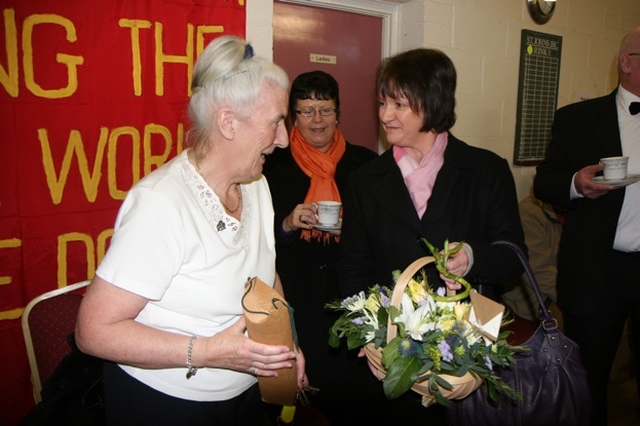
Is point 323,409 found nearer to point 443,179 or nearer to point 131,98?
point 443,179

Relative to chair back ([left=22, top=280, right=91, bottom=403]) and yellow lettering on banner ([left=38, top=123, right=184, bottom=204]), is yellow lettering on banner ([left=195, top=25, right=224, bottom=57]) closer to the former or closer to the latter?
yellow lettering on banner ([left=38, top=123, right=184, bottom=204])

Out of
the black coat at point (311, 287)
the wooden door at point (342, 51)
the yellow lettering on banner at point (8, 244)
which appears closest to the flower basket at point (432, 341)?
the black coat at point (311, 287)

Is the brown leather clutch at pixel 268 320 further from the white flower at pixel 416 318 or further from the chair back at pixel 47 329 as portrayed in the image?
the chair back at pixel 47 329

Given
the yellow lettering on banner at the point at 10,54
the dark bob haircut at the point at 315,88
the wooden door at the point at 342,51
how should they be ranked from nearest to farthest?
the yellow lettering on banner at the point at 10,54
the dark bob haircut at the point at 315,88
the wooden door at the point at 342,51

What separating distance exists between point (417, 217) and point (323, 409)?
1308 millimetres

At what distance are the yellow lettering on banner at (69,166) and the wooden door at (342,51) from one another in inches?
49.3

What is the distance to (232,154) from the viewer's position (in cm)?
131

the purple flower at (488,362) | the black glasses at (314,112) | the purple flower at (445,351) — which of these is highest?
the black glasses at (314,112)

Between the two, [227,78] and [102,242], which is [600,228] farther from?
[102,242]

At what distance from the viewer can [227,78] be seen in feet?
4.09

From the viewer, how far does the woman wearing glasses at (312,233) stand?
2254 millimetres

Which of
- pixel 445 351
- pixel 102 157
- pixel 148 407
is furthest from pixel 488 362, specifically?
pixel 102 157

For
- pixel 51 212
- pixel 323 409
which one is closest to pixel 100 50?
pixel 51 212

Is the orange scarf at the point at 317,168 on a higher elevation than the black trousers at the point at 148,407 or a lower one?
higher
